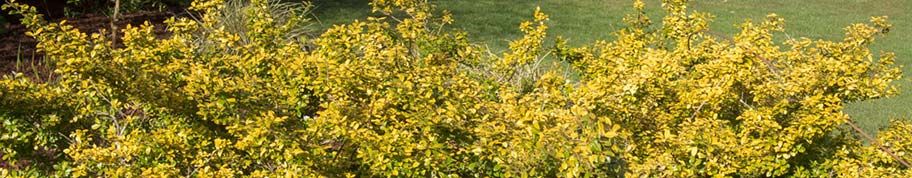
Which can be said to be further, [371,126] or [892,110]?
[892,110]

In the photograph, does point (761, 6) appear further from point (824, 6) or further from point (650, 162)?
point (650, 162)

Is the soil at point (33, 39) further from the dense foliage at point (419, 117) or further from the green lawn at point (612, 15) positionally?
the dense foliage at point (419, 117)

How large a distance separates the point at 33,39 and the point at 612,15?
18.7 feet

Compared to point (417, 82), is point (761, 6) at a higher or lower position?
lower

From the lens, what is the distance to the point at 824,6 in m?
11.7

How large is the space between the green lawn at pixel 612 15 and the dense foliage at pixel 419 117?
15.4 ft

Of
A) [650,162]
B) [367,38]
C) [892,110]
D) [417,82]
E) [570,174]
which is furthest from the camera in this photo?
[892,110]

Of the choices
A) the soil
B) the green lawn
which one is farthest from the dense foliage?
the green lawn

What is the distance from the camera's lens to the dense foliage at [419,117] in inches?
121

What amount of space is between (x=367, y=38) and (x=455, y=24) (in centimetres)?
596

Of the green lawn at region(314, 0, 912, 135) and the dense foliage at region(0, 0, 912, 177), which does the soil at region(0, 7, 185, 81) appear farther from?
the dense foliage at region(0, 0, 912, 177)

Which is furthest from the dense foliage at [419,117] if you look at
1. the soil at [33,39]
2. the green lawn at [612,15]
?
the green lawn at [612,15]

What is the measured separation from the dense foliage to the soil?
232cm

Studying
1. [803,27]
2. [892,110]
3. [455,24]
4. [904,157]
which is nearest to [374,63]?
[904,157]
